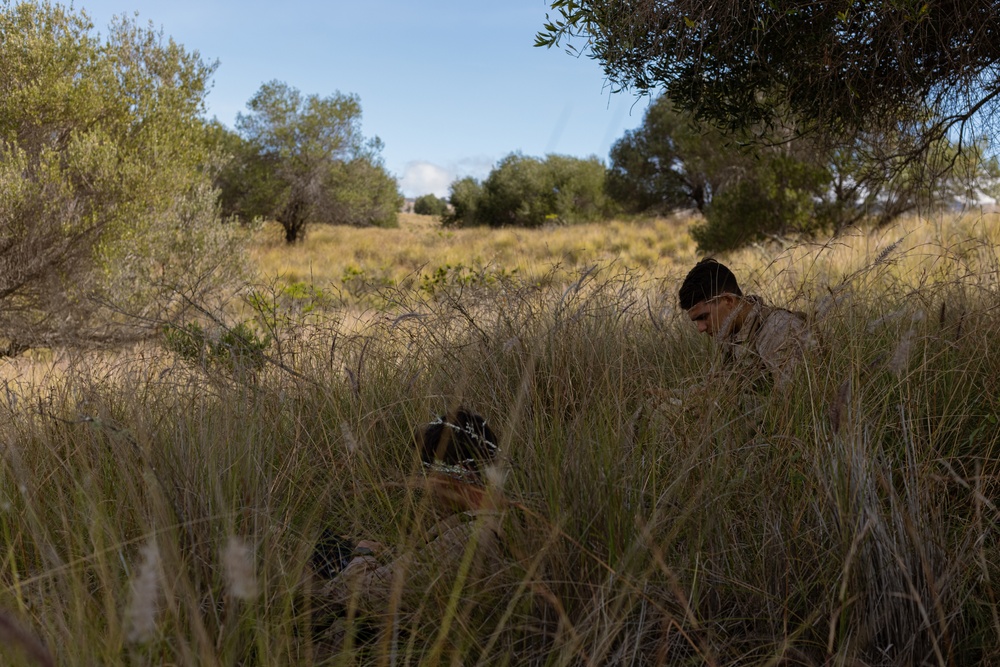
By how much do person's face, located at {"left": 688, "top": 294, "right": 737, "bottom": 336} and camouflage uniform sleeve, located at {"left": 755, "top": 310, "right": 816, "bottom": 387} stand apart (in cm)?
19

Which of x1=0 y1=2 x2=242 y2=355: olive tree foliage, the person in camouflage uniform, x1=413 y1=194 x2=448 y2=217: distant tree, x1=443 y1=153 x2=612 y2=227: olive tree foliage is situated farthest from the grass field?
x1=413 y1=194 x2=448 y2=217: distant tree

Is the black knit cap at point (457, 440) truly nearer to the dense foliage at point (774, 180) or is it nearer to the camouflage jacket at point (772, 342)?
the camouflage jacket at point (772, 342)

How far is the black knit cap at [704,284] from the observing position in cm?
372

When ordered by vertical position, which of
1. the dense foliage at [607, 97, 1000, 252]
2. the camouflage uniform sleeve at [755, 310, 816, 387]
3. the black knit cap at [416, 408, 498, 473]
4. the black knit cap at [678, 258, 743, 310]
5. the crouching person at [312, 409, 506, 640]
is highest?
the dense foliage at [607, 97, 1000, 252]

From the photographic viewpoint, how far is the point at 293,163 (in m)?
23.9

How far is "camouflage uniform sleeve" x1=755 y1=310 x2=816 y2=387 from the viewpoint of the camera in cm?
242

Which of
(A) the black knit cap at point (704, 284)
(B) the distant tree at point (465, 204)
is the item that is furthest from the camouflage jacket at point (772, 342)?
(B) the distant tree at point (465, 204)

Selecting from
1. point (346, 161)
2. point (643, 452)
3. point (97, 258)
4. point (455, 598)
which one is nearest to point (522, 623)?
point (455, 598)

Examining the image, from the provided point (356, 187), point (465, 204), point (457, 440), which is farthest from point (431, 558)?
point (465, 204)

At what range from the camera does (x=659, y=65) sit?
4.27 m

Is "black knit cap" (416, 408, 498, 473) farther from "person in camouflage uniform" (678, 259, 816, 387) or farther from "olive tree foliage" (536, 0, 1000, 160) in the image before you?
"olive tree foliage" (536, 0, 1000, 160)

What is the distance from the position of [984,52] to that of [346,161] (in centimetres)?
2323

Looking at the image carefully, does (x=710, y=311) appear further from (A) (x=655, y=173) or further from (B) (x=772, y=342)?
(A) (x=655, y=173)

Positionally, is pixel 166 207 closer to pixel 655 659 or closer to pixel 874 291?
pixel 874 291
